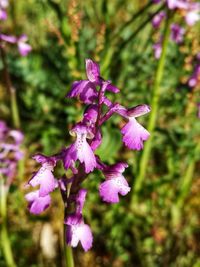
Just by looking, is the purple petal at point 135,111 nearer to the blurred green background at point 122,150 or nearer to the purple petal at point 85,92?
the purple petal at point 85,92

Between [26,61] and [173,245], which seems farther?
[26,61]

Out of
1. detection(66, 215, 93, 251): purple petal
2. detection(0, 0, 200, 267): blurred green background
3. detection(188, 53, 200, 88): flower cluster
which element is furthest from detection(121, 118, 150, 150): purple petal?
detection(188, 53, 200, 88): flower cluster

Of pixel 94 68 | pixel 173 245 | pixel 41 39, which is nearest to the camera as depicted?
pixel 94 68

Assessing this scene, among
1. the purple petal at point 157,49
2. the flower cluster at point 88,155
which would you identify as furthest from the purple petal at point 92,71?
the purple petal at point 157,49

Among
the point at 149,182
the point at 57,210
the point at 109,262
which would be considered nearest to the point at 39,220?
the point at 57,210

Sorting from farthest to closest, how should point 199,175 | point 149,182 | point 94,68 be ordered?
point 199,175 → point 149,182 → point 94,68

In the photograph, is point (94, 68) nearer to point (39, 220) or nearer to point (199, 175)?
point (39, 220)
